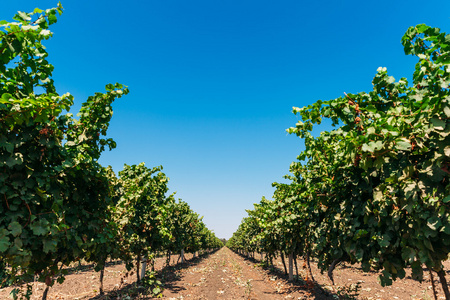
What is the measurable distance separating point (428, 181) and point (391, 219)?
1.13 m

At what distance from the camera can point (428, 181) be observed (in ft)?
11.4

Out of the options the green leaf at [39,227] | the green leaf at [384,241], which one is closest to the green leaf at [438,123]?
the green leaf at [384,241]

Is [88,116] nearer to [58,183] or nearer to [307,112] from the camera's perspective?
[58,183]

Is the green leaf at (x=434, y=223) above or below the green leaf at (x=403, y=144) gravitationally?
below

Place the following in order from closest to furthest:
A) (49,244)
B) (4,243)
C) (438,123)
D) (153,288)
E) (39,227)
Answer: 1. (438,123)
2. (4,243)
3. (39,227)
4. (49,244)
5. (153,288)

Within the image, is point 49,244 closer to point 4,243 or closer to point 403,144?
point 4,243

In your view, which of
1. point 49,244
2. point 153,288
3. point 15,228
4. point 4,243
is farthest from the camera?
point 153,288

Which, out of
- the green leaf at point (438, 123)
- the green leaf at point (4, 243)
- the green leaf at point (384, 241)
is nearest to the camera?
the green leaf at point (438, 123)

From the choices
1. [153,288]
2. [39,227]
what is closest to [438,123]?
[39,227]

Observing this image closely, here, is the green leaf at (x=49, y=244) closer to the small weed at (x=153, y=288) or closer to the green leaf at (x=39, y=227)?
the green leaf at (x=39, y=227)

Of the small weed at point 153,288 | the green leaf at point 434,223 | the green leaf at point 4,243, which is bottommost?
the small weed at point 153,288

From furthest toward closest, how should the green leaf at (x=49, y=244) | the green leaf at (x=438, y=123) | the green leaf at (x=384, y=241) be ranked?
the green leaf at (x=384, y=241) → the green leaf at (x=49, y=244) → the green leaf at (x=438, y=123)

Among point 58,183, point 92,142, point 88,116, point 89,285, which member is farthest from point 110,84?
point 89,285

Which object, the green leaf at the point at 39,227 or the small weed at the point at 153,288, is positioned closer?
the green leaf at the point at 39,227
